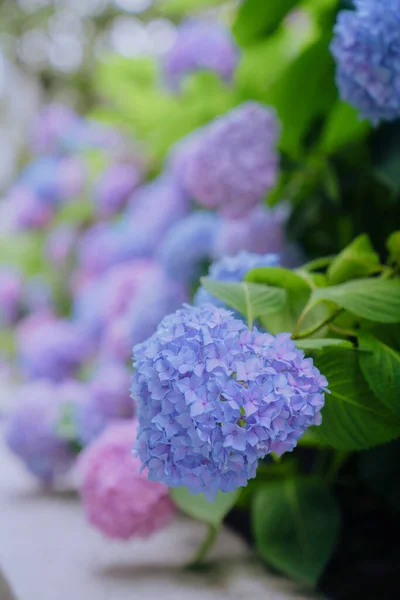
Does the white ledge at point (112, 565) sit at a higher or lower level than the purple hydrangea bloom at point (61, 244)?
lower

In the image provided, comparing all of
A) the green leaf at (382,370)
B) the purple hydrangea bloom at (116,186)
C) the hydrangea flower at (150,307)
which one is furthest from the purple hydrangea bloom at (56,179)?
the green leaf at (382,370)

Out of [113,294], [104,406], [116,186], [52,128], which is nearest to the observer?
[104,406]

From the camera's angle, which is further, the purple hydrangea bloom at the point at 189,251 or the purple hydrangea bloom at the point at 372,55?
the purple hydrangea bloom at the point at 189,251

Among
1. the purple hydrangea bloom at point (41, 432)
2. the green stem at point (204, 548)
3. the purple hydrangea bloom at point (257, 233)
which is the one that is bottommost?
the green stem at point (204, 548)

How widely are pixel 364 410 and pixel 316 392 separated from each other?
0.07 metres

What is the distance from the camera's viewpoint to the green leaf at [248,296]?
386mm

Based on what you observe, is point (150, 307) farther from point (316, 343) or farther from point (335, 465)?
point (316, 343)

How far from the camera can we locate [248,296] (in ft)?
1.30

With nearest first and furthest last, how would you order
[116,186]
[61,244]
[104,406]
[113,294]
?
[104,406]
[113,294]
[116,186]
[61,244]

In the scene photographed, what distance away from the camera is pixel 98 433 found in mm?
759

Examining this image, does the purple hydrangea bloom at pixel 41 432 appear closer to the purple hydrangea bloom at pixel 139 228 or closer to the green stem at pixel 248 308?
the purple hydrangea bloom at pixel 139 228

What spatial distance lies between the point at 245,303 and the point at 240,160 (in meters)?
0.25

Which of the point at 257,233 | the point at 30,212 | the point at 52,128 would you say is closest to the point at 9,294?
the point at 30,212

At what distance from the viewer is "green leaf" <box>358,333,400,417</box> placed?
1.20ft
